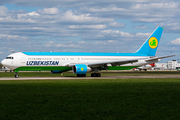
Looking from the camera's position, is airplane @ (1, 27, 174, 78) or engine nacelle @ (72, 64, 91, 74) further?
airplane @ (1, 27, 174, 78)

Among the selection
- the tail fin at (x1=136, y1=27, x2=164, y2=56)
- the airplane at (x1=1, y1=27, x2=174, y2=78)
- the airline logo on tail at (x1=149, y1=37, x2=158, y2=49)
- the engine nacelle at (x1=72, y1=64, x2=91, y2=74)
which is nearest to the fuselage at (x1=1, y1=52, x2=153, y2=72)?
the airplane at (x1=1, y1=27, x2=174, y2=78)

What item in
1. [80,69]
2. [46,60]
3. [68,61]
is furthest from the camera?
[68,61]

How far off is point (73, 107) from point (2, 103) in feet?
12.7

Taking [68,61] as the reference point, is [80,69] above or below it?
below

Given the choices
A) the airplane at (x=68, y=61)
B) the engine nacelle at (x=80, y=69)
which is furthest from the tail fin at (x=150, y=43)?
the engine nacelle at (x=80, y=69)

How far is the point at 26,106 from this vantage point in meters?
11.8

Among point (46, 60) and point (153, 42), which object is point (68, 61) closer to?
point (46, 60)

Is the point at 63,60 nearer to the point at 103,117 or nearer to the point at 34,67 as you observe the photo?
the point at 34,67

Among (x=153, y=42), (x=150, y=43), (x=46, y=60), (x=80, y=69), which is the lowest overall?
(x=80, y=69)

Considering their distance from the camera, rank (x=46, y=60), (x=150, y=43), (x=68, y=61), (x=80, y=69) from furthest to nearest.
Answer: (x=150, y=43) → (x=68, y=61) → (x=46, y=60) → (x=80, y=69)

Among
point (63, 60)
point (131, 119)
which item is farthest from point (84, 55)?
point (131, 119)

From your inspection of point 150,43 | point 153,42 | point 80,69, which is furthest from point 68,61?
point 153,42

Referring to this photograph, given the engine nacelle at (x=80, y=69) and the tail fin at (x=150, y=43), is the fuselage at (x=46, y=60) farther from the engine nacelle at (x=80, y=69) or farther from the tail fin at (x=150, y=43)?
the tail fin at (x=150, y=43)

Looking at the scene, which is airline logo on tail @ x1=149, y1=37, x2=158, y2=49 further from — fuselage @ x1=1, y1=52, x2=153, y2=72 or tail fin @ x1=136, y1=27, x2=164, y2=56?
fuselage @ x1=1, y1=52, x2=153, y2=72
